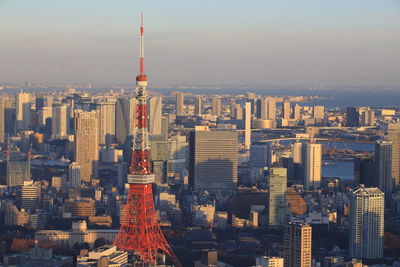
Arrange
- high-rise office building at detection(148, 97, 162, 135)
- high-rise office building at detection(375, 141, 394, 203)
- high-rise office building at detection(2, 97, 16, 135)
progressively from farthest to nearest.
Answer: high-rise office building at detection(2, 97, 16, 135) → high-rise office building at detection(148, 97, 162, 135) → high-rise office building at detection(375, 141, 394, 203)

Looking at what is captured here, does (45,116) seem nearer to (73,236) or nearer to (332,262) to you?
(73,236)

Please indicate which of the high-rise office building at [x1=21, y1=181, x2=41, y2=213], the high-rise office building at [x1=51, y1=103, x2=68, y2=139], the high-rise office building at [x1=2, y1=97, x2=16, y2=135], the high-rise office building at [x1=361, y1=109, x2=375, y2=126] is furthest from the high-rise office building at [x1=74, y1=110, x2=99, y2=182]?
the high-rise office building at [x1=361, y1=109, x2=375, y2=126]

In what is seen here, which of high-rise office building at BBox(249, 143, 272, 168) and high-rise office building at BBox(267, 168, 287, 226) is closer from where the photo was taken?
high-rise office building at BBox(267, 168, 287, 226)

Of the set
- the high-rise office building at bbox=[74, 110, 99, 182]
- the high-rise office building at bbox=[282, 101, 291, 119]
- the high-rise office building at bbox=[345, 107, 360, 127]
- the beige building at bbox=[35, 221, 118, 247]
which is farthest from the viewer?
the high-rise office building at bbox=[282, 101, 291, 119]

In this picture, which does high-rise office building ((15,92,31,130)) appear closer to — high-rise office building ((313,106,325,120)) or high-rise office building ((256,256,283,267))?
high-rise office building ((313,106,325,120))

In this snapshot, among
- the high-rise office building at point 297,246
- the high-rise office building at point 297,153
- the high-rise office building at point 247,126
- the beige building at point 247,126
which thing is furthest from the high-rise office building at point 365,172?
the high-rise office building at point 247,126

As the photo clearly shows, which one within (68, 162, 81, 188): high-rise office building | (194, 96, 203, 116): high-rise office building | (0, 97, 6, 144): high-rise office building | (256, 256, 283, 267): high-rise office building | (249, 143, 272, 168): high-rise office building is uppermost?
(194, 96, 203, 116): high-rise office building
